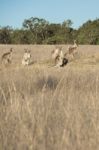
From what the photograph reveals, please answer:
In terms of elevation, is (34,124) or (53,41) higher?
(34,124)

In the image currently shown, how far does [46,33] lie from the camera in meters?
66.6

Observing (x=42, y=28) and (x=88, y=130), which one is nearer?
(x=88, y=130)

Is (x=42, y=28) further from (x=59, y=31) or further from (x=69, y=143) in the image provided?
(x=69, y=143)

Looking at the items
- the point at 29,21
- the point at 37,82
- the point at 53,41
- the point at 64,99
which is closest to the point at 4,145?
the point at 64,99

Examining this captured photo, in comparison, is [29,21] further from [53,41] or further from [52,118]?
[52,118]

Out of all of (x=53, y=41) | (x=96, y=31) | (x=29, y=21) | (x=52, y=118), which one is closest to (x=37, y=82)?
(x=52, y=118)

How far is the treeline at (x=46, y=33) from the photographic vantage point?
2272 inches

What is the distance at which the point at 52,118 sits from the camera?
190 inches

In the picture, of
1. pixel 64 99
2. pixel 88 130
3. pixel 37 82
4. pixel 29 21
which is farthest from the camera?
pixel 29 21

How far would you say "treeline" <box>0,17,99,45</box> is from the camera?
189 ft

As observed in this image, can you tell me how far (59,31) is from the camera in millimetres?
63938

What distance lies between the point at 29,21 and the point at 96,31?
17363 millimetres

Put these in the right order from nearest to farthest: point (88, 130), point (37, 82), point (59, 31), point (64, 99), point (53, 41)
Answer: point (88, 130), point (64, 99), point (37, 82), point (53, 41), point (59, 31)

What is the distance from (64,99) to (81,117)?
3.90 ft
